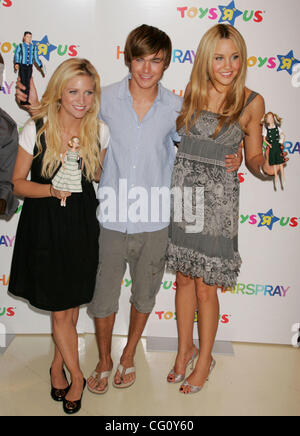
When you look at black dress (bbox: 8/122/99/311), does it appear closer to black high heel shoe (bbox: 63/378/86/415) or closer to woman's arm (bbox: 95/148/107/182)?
woman's arm (bbox: 95/148/107/182)

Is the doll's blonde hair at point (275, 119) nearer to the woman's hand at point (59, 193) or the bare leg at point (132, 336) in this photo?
the woman's hand at point (59, 193)

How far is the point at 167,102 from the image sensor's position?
257 cm

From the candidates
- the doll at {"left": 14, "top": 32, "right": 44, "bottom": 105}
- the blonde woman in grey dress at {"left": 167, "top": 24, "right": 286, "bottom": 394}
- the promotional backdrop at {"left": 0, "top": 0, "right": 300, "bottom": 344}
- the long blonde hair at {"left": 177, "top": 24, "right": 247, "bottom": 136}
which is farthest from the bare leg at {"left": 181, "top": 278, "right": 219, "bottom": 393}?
the doll at {"left": 14, "top": 32, "right": 44, "bottom": 105}

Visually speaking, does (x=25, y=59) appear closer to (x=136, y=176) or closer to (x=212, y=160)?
(x=136, y=176)

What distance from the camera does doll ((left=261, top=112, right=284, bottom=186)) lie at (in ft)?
7.60

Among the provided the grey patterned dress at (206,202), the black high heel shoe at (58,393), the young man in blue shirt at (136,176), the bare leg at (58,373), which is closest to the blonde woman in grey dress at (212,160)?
the grey patterned dress at (206,202)

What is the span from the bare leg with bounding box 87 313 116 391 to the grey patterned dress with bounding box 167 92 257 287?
0.65 m

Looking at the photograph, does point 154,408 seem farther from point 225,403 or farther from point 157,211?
point 157,211

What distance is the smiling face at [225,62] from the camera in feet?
7.79

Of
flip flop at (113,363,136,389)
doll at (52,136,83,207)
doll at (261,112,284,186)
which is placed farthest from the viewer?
flip flop at (113,363,136,389)

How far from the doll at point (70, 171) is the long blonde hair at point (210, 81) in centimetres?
73
